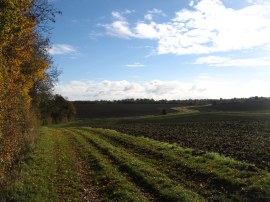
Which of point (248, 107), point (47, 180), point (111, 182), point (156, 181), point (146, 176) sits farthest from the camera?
point (248, 107)

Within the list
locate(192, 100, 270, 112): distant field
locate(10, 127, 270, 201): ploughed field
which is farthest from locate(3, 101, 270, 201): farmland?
locate(192, 100, 270, 112): distant field

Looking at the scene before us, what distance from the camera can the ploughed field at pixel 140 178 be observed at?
13.9 metres

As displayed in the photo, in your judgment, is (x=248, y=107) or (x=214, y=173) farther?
(x=248, y=107)

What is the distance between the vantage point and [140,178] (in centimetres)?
1709

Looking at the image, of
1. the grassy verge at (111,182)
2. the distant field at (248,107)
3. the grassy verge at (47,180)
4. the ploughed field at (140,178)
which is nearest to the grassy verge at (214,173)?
the ploughed field at (140,178)

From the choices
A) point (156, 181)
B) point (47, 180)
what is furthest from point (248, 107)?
point (47, 180)

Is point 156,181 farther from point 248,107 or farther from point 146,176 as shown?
point 248,107

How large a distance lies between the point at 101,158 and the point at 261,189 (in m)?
12.0

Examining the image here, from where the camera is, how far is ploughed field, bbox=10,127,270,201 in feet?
45.6

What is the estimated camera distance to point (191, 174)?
17641 mm

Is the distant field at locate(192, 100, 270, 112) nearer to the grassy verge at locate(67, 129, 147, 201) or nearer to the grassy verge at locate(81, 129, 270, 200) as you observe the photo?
the grassy verge at locate(81, 129, 270, 200)

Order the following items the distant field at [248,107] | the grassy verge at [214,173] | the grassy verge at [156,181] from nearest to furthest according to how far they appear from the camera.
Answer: the grassy verge at [156,181] → the grassy verge at [214,173] → the distant field at [248,107]

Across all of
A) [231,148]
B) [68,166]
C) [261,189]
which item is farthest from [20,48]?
[231,148]

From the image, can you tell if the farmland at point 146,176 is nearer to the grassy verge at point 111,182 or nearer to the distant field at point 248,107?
the grassy verge at point 111,182
